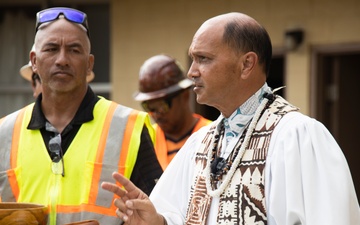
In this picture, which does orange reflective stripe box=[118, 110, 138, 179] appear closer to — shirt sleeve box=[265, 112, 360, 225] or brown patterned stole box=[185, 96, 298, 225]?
brown patterned stole box=[185, 96, 298, 225]

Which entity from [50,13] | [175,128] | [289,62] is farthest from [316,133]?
[289,62]

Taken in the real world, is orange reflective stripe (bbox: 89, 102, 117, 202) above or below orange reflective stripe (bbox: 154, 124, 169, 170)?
above

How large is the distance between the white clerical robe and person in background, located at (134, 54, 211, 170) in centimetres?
283

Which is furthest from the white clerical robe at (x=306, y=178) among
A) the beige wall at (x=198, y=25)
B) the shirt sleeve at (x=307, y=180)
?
the beige wall at (x=198, y=25)

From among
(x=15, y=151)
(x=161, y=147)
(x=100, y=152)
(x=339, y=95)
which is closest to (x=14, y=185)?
(x=15, y=151)

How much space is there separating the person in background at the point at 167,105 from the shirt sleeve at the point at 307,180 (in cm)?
285

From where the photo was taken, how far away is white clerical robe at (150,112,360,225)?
11.4 ft

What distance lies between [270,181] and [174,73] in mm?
3620

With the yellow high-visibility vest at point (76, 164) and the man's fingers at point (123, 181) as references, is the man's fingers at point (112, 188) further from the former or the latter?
the yellow high-visibility vest at point (76, 164)

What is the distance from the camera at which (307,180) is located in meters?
3.52

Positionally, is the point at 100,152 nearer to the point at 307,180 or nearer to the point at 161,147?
the point at 307,180

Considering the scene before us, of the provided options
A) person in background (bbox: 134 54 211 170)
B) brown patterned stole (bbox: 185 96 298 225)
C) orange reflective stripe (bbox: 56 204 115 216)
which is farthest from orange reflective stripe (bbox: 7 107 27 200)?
person in background (bbox: 134 54 211 170)

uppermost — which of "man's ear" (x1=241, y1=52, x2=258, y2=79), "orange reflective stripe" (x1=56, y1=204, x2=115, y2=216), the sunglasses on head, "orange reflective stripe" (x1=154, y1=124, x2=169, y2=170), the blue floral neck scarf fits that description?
the sunglasses on head

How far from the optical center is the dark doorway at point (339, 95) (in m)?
8.91
